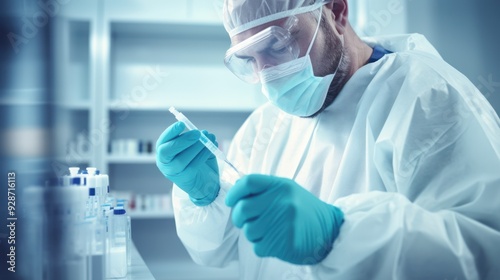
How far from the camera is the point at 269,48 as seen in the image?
1.01m

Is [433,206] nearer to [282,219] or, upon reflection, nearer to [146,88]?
[282,219]

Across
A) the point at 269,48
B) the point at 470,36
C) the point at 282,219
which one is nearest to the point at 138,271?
the point at 282,219

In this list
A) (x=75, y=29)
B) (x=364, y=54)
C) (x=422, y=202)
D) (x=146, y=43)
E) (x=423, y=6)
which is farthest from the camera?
(x=146, y=43)

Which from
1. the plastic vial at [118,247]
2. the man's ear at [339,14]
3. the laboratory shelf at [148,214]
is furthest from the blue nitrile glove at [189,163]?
the laboratory shelf at [148,214]

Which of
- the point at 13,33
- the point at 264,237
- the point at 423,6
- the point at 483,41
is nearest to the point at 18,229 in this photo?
the point at 13,33

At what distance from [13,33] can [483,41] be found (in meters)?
1.73

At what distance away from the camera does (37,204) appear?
27.3 inches

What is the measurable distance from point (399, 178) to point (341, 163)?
0.18 m

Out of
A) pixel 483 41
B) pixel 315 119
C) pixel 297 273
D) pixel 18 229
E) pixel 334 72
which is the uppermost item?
pixel 483 41

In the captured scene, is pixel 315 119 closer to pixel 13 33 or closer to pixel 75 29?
pixel 13 33

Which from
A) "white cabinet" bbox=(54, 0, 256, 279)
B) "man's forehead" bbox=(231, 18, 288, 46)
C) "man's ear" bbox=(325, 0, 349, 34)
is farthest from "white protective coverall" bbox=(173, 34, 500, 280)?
"white cabinet" bbox=(54, 0, 256, 279)

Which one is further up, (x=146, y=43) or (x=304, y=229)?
(x=146, y=43)

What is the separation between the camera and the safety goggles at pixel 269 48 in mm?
985

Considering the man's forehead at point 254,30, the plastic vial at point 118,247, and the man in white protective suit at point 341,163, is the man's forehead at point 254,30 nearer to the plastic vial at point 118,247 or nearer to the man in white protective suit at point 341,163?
the man in white protective suit at point 341,163
